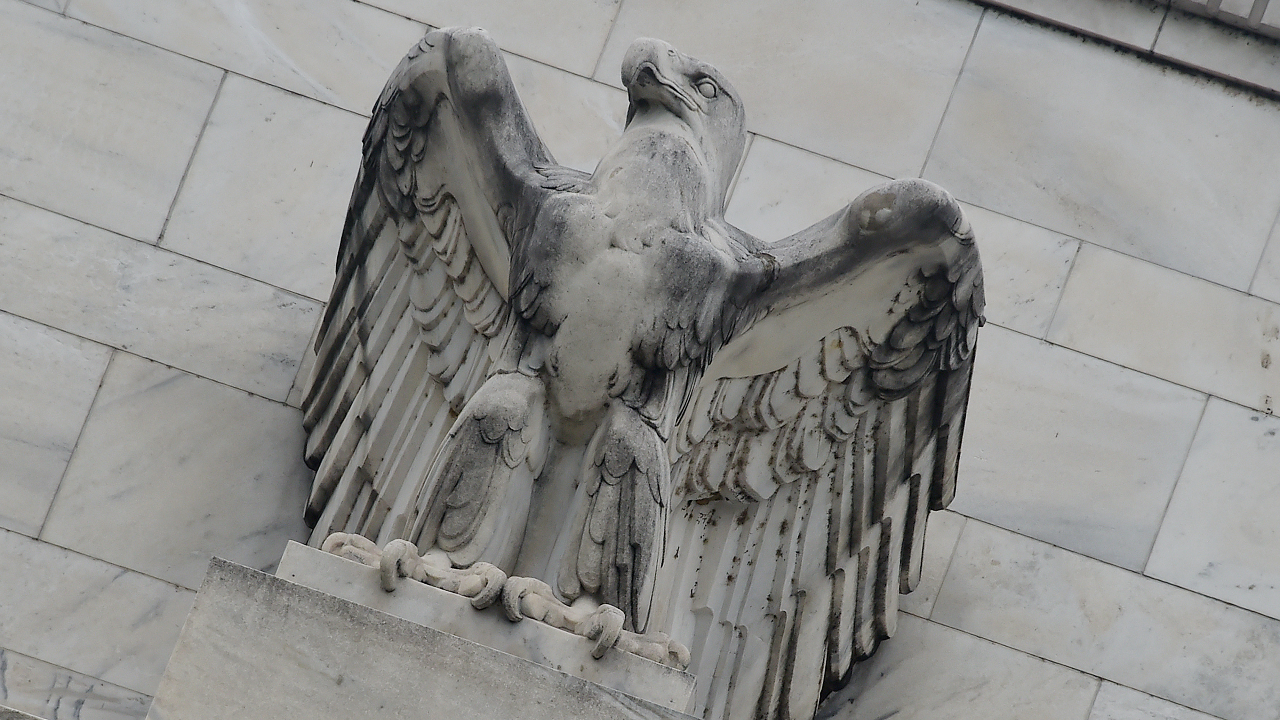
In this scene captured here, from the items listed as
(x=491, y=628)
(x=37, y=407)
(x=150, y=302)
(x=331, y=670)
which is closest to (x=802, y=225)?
(x=150, y=302)

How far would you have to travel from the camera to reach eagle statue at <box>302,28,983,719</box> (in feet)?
12.0

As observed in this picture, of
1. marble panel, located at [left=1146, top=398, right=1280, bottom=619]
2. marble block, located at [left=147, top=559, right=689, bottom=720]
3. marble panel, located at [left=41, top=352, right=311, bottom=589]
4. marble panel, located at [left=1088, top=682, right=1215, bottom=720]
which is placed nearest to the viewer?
marble block, located at [left=147, top=559, right=689, bottom=720]

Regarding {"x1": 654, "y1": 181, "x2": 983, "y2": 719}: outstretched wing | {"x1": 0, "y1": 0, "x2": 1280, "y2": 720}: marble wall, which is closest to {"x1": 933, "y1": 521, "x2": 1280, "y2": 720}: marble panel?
{"x1": 0, "y1": 0, "x2": 1280, "y2": 720}: marble wall

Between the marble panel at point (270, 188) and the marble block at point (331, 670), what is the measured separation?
5.78 ft

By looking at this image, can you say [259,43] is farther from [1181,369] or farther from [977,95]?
[1181,369]

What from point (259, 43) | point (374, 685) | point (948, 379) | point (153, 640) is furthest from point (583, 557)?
point (259, 43)

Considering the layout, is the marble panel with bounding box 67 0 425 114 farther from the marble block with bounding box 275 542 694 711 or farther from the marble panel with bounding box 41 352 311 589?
the marble block with bounding box 275 542 694 711

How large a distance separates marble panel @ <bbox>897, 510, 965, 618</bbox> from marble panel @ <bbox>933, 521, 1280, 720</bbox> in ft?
0.08

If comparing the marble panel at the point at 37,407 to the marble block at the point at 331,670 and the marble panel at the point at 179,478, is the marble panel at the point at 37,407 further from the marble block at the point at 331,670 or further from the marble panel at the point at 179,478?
the marble block at the point at 331,670

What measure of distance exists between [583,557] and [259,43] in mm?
2239

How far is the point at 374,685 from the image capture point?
3.26 meters

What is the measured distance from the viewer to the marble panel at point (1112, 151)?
5.13m

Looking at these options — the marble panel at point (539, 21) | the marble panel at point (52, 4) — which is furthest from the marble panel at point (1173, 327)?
the marble panel at point (52, 4)

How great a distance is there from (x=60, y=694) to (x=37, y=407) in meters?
0.78
